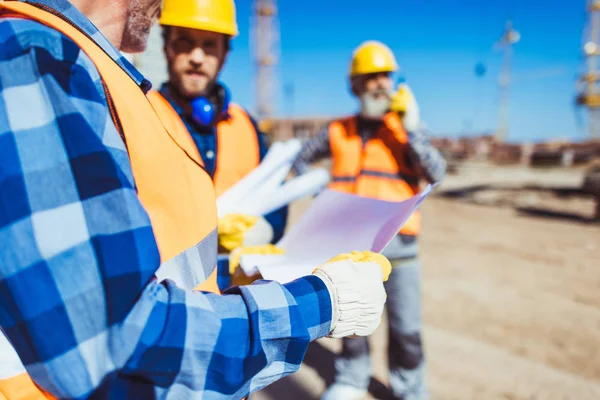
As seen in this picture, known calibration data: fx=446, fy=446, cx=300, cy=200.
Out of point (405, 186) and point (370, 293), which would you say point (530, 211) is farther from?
point (370, 293)

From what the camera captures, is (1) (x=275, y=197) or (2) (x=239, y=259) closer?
(2) (x=239, y=259)

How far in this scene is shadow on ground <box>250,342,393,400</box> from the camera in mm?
3186

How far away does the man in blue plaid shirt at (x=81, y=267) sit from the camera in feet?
2.10

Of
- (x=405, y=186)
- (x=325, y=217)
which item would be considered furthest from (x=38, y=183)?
(x=405, y=186)

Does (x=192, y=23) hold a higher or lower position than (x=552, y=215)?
higher

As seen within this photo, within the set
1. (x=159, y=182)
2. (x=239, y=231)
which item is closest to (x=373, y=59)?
(x=239, y=231)

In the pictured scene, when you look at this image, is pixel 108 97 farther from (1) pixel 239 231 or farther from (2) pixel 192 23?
(2) pixel 192 23

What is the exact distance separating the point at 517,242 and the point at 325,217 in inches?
297

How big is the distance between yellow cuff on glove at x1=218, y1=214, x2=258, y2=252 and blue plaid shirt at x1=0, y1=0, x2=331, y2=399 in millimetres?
983

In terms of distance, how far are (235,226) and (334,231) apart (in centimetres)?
45

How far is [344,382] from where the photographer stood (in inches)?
123

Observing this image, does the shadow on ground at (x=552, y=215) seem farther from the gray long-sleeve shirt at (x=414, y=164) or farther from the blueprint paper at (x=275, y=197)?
the blueprint paper at (x=275, y=197)

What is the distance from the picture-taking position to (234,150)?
2.22m

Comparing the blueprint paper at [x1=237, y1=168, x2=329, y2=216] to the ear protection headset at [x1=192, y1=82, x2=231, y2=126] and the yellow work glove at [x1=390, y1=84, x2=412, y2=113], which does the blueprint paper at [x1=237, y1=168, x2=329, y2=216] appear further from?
the yellow work glove at [x1=390, y1=84, x2=412, y2=113]
